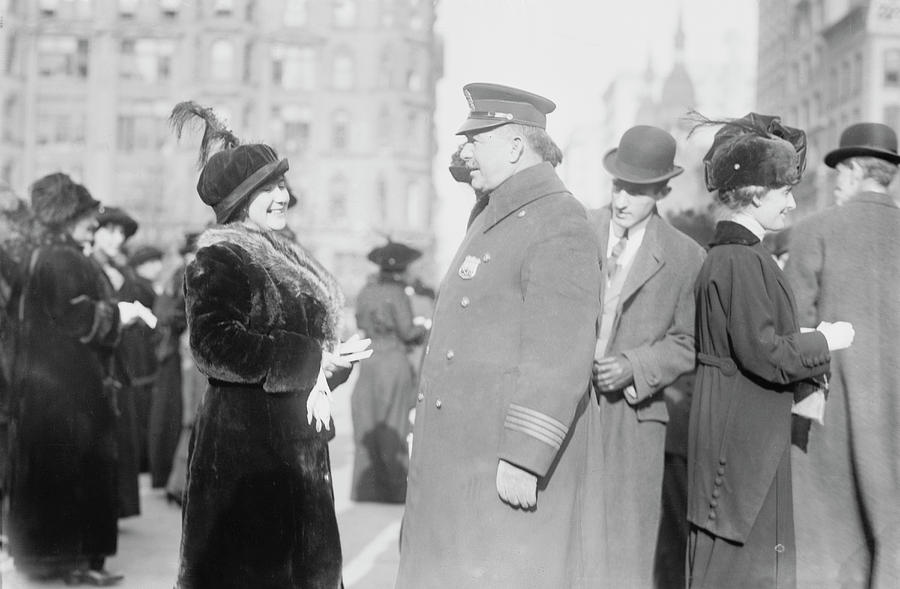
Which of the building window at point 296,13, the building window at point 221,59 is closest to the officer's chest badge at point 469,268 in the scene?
the building window at point 221,59

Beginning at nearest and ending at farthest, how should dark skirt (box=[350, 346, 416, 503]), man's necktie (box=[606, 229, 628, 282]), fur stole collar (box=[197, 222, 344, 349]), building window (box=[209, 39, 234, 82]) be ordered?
fur stole collar (box=[197, 222, 344, 349]) < man's necktie (box=[606, 229, 628, 282]) < dark skirt (box=[350, 346, 416, 503]) < building window (box=[209, 39, 234, 82])

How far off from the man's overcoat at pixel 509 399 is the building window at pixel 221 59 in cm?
4635

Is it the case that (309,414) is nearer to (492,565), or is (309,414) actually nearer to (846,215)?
(492,565)

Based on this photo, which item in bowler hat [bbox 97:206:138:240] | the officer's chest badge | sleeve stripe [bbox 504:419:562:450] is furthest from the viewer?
bowler hat [bbox 97:206:138:240]

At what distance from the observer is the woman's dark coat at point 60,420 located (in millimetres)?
6219

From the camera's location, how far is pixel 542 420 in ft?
11.9

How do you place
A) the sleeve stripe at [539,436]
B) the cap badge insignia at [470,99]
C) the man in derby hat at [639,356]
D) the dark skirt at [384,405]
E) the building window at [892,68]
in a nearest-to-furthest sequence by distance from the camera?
1. the sleeve stripe at [539,436]
2. the cap badge insignia at [470,99]
3. the man in derby hat at [639,356]
4. the dark skirt at [384,405]
5. the building window at [892,68]

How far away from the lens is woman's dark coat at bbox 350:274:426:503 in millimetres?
9688

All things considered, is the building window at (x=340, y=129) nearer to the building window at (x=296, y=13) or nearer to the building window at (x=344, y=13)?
the building window at (x=344, y=13)

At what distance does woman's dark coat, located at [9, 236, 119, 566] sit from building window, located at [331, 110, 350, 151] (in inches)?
1728

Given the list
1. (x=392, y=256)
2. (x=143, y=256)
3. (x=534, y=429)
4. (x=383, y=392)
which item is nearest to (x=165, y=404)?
(x=143, y=256)

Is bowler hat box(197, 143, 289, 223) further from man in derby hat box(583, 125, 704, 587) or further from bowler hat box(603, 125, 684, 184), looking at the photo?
bowler hat box(603, 125, 684, 184)

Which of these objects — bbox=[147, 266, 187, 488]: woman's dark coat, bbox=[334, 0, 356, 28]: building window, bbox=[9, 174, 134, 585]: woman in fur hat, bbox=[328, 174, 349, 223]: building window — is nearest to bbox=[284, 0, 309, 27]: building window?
bbox=[334, 0, 356, 28]: building window

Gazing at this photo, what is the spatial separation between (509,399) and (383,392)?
6370 mm
